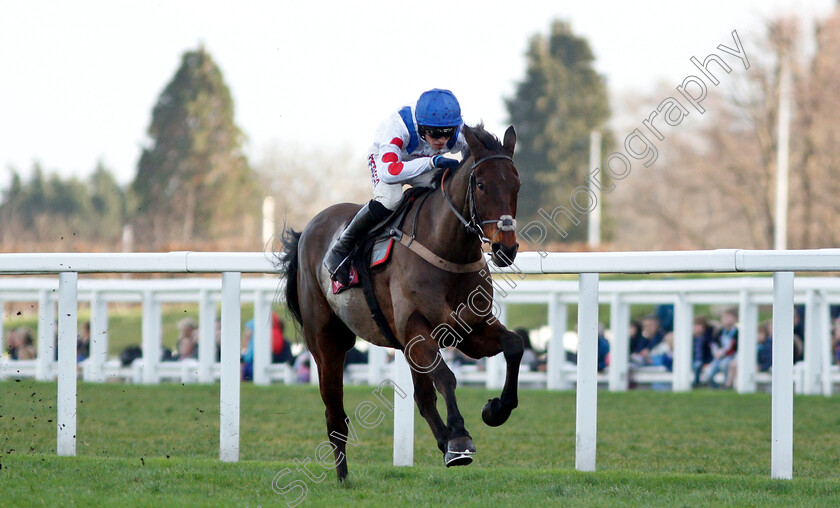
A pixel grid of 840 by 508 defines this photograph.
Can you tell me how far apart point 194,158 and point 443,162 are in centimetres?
3869

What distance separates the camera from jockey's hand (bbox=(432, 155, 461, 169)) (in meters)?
4.67

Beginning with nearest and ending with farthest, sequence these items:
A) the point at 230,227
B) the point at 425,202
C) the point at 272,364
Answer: the point at 425,202 → the point at 272,364 → the point at 230,227

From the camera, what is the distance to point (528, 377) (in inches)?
485

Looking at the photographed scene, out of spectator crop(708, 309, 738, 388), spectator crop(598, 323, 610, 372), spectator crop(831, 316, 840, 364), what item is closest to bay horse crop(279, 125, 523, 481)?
spectator crop(598, 323, 610, 372)

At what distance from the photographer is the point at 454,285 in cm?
452

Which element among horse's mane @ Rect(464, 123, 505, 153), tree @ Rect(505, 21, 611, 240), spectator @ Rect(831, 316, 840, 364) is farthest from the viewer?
tree @ Rect(505, 21, 611, 240)

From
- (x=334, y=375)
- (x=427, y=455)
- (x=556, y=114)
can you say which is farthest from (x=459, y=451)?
(x=556, y=114)

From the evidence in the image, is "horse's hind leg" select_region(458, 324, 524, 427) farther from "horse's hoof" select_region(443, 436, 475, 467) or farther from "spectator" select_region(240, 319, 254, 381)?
"spectator" select_region(240, 319, 254, 381)

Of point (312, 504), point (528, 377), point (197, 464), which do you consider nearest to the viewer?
point (312, 504)

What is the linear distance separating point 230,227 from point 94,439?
121 feet

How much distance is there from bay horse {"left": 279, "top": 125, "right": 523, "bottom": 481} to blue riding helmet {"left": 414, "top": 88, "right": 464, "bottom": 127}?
0.27m

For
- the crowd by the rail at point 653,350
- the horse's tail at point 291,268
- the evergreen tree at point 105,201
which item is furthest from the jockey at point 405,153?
the evergreen tree at point 105,201

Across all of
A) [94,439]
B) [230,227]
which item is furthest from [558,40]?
[94,439]

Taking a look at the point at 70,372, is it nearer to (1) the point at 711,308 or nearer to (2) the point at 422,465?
(2) the point at 422,465
